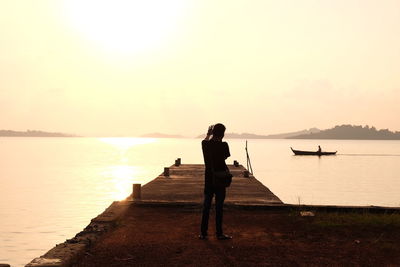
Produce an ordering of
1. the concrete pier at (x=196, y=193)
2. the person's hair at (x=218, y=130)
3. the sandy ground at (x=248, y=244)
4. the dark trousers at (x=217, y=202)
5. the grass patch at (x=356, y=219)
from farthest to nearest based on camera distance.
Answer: the concrete pier at (x=196, y=193) → the grass patch at (x=356, y=219) → the dark trousers at (x=217, y=202) → the person's hair at (x=218, y=130) → the sandy ground at (x=248, y=244)

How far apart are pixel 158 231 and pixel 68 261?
10.0 feet

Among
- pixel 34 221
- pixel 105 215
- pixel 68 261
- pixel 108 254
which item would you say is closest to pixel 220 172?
pixel 108 254

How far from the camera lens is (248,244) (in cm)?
888

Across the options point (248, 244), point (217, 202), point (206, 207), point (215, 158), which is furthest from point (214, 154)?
point (248, 244)

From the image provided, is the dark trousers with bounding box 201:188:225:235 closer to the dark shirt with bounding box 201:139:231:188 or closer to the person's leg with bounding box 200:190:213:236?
the person's leg with bounding box 200:190:213:236

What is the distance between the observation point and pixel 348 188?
48.7m

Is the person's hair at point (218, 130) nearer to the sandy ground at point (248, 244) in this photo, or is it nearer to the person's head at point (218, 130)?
the person's head at point (218, 130)

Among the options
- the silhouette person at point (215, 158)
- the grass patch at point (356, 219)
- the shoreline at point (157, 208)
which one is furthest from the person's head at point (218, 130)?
the grass patch at point (356, 219)

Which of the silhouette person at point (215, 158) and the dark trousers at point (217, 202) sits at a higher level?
the silhouette person at point (215, 158)

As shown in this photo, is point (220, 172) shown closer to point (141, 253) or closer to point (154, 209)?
point (141, 253)

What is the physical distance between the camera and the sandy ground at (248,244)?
25.2 feet

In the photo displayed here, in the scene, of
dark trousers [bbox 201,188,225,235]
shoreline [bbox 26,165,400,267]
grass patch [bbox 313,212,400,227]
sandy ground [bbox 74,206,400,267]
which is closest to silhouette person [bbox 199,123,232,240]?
dark trousers [bbox 201,188,225,235]

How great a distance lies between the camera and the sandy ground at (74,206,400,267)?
7.68 meters

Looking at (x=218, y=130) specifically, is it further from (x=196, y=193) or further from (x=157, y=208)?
(x=196, y=193)
